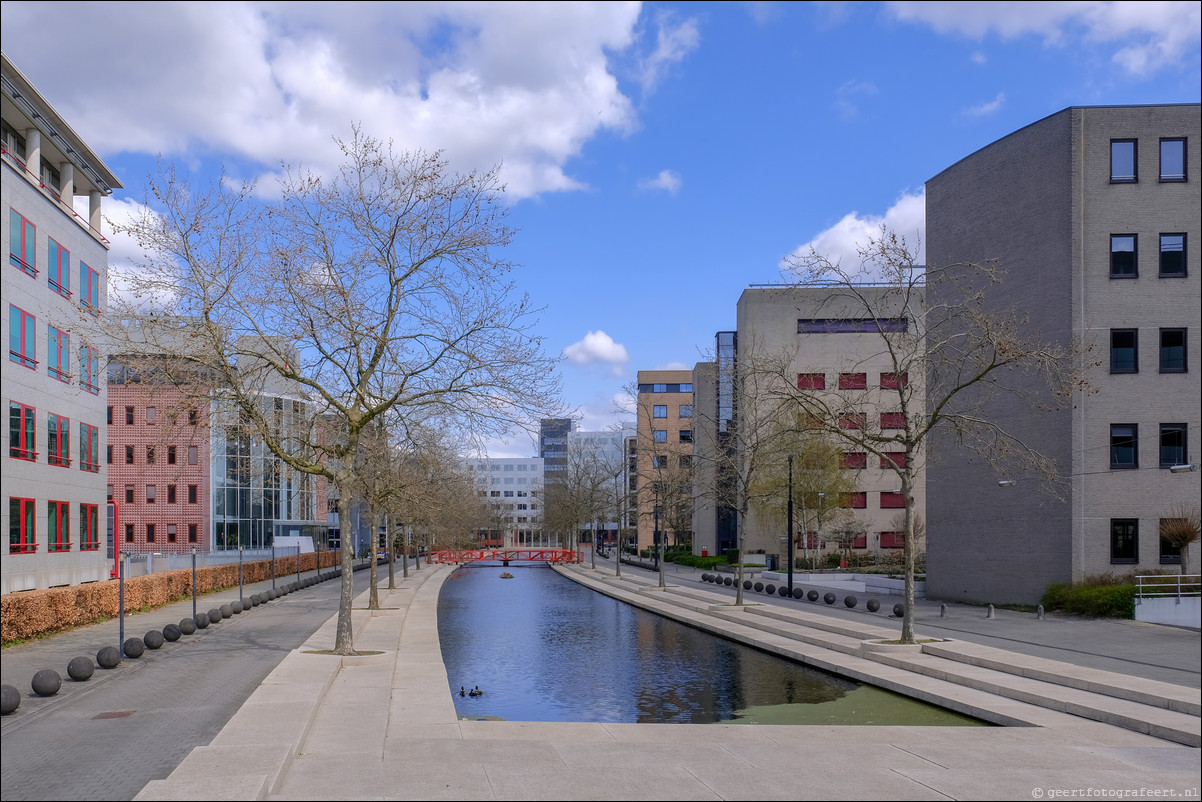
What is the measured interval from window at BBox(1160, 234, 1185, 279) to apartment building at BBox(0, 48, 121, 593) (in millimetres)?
34010

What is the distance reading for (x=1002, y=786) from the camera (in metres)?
9.57

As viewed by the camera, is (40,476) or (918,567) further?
(918,567)

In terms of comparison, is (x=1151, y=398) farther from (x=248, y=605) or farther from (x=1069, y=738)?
(x=248, y=605)

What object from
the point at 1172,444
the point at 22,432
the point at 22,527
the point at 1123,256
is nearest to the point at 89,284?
the point at 22,432

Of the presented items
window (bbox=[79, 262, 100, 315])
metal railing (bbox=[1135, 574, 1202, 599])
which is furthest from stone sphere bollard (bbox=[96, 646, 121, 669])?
metal railing (bbox=[1135, 574, 1202, 599])

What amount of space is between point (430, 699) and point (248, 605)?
2293 centimetres

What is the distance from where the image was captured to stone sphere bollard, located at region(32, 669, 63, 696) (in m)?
15.5

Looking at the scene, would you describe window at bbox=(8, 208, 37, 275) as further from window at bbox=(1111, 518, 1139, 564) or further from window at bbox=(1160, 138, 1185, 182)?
window at bbox=(1160, 138, 1185, 182)

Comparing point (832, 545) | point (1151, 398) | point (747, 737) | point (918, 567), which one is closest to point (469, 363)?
point (747, 737)

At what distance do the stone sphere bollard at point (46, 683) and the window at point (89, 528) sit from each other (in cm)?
2650

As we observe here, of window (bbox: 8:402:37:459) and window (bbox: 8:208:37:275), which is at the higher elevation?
window (bbox: 8:208:37:275)

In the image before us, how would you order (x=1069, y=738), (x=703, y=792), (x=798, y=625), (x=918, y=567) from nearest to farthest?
(x=703, y=792) < (x=1069, y=738) < (x=798, y=625) < (x=918, y=567)

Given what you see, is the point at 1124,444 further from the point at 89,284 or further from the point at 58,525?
the point at 89,284

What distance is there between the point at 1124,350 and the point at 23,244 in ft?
120
